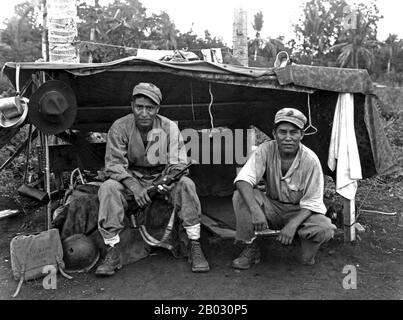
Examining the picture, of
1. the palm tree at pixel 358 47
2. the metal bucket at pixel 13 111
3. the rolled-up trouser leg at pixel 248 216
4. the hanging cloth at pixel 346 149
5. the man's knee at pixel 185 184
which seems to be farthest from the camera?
the palm tree at pixel 358 47

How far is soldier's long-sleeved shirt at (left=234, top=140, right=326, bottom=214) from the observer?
12.4 feet

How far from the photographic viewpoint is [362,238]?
470 cm

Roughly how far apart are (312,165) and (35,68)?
2728 millimetres

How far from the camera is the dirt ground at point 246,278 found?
3420 mm

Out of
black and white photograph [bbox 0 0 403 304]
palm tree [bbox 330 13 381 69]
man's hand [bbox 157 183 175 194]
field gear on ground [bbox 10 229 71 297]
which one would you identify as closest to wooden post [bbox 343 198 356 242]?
black and white photograph [bbox 0 0 403 304]

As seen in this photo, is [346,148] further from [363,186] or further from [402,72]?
[402,72]

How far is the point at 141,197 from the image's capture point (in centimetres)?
377

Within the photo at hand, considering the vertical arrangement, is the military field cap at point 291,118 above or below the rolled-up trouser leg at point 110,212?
above

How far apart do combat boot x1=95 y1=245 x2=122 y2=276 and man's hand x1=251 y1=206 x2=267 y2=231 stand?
125 centimetres

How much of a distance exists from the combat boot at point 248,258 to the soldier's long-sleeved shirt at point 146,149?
3.28ft

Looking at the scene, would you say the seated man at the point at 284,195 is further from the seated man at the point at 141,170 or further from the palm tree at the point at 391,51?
the palm tree at the point at 391,51

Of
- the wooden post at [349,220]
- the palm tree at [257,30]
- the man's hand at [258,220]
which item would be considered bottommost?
the wooden post at [349,220]

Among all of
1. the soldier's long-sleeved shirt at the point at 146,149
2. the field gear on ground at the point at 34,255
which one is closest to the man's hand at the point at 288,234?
the soldier's long-sleeved shirt at the point at 146,149
